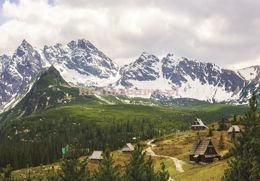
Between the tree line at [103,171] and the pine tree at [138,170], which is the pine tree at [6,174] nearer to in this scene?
the tree line at [103,171]

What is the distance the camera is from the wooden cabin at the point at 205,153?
141375 millimetres

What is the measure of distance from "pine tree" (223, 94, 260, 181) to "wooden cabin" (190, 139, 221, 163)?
95.9 metres

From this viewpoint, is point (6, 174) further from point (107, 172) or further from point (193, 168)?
point (193, 168)

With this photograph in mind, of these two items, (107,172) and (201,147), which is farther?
(201,147)

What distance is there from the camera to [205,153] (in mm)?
141750

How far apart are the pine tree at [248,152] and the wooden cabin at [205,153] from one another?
95944mm

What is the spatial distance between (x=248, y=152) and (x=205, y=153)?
325ft

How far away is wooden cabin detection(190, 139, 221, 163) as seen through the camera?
141 meters

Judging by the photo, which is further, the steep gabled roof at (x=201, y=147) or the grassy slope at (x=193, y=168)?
the steep gabled roof at (x=201, y=147)

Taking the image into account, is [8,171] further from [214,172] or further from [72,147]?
[214,172]

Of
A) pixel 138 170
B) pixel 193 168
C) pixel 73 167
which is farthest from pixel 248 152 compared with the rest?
pixel 193 168

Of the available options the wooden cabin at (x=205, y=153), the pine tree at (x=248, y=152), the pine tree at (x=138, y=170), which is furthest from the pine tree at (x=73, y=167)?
the wooden cabin at (x=205, y=153)

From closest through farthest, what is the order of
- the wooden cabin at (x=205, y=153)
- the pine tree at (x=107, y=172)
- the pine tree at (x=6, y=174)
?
the pine tree at (x=6, y=174), the pine tree at (x=107, y=172), the wooden cabin at (x=205, y=153)

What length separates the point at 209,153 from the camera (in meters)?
142
